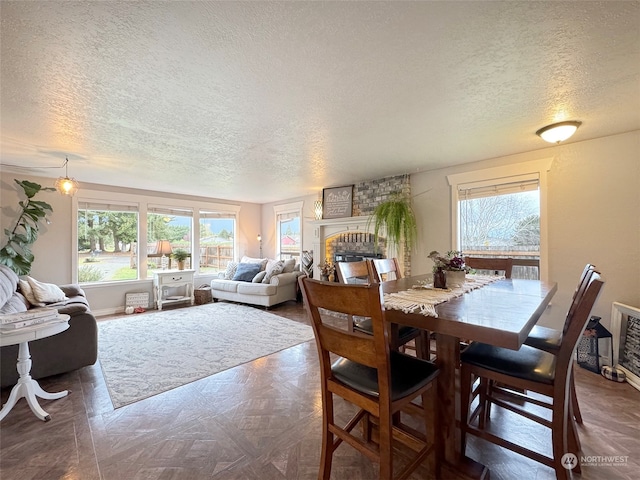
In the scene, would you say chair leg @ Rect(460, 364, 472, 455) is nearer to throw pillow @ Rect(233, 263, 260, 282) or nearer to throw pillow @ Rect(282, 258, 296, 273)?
throw pillow @ Rect(282, 258, 296, 273)

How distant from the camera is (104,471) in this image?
1.48 meters

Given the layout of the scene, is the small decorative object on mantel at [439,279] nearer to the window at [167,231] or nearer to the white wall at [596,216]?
the white wall at [596,216]

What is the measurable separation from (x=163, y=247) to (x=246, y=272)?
1735mm

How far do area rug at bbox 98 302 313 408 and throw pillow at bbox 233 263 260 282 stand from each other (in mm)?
802

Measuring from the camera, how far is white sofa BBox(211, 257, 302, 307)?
505 centimetres

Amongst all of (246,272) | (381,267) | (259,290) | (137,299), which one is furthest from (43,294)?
(381,267)

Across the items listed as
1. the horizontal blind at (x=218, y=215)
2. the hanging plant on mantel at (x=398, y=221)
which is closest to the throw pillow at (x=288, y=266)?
the horizontal blind at (x=218, y=215)

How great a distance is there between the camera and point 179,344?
3334mm

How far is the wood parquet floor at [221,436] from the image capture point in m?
1.47

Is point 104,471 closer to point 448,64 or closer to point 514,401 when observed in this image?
point 514,401

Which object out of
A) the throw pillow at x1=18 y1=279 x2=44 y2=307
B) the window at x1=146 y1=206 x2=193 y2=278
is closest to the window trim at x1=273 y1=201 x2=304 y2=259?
the window at x1=146 y1=206 x2=193 y2=278

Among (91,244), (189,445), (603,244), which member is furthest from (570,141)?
(91,244)

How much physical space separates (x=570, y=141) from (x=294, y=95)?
299cm

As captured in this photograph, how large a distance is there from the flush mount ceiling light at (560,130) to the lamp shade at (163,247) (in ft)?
20.1
